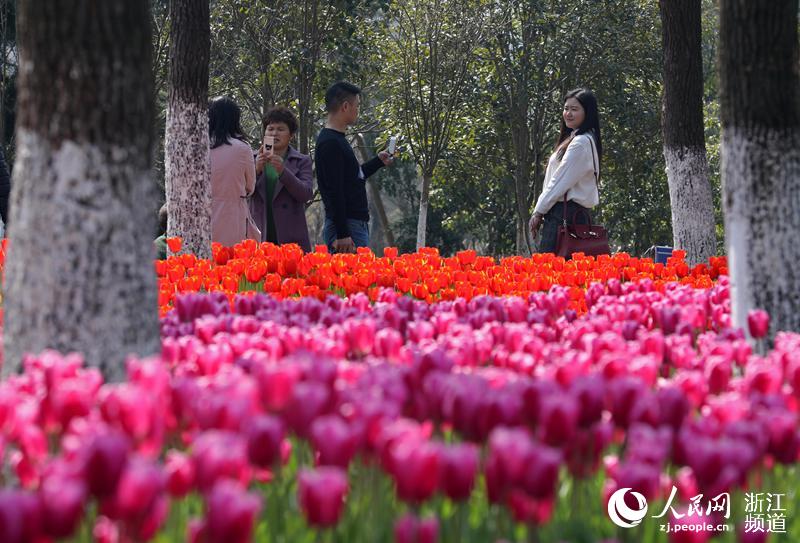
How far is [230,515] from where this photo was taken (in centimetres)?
221

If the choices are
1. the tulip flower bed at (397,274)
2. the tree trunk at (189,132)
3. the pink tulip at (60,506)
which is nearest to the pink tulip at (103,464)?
the pink tulip at (60,506)

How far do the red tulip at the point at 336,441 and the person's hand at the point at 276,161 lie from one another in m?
7.65

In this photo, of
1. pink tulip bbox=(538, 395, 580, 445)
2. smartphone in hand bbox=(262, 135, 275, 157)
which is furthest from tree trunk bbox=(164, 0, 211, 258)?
pink tulip bbox=(538, 395, 580, 445)

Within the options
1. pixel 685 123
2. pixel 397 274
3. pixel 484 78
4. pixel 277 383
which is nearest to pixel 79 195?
pixel 277 383

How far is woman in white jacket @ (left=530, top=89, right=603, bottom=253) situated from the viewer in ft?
32.9

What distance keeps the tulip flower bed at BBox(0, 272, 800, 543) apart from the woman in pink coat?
6.34 meters

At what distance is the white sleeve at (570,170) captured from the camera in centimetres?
998

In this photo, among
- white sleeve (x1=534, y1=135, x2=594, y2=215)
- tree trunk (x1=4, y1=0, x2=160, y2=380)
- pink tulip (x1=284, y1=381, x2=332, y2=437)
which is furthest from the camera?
white sleeve (x1=534, y1=135, x2=594, y2=215)

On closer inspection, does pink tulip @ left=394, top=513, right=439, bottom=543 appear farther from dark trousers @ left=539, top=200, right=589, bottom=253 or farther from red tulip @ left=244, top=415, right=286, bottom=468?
dark trousers @ left=539, top=200, right=589, bottom=253

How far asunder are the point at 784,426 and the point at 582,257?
241 inches

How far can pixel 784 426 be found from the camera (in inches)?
114

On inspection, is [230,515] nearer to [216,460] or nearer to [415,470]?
[216,460]

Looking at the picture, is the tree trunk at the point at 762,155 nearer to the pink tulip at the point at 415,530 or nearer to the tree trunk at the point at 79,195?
the tree trunk at the point at 79,195

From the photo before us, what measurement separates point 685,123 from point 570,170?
1690 mm
